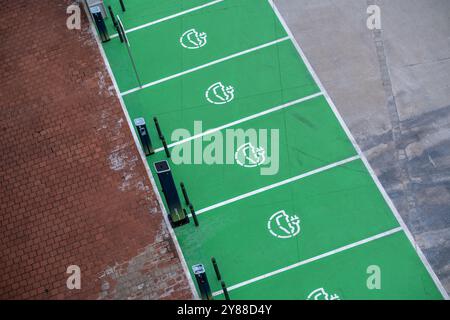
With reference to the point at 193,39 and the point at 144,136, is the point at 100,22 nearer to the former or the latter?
the point at 193,39

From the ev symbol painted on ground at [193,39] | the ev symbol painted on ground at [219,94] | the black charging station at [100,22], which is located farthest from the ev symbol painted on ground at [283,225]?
the black charging station at [100,22]

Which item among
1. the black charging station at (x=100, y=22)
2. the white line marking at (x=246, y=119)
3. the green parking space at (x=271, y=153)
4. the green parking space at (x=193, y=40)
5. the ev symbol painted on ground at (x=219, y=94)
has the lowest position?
the green parking space at (x=271, y=153)

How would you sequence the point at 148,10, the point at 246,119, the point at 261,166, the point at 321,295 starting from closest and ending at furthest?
1. the point at 321,295
2. the point at 261,166
3. the point at 246,119
4. the point at 148,10

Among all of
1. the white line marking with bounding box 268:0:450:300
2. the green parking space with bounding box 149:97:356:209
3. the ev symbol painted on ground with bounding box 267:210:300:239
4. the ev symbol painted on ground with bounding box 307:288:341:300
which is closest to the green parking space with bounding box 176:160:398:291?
the ev symbol painted on ground with bounding box 267:210:300:239

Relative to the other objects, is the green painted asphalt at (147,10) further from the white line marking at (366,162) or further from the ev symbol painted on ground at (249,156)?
the ev symbol painted on ground at (249,156)

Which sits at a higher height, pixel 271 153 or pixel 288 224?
pixel 271 153

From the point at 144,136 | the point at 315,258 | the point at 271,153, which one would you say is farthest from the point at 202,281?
the point at 144,136

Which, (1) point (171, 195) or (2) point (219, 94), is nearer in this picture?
(1) point (171, 195)
